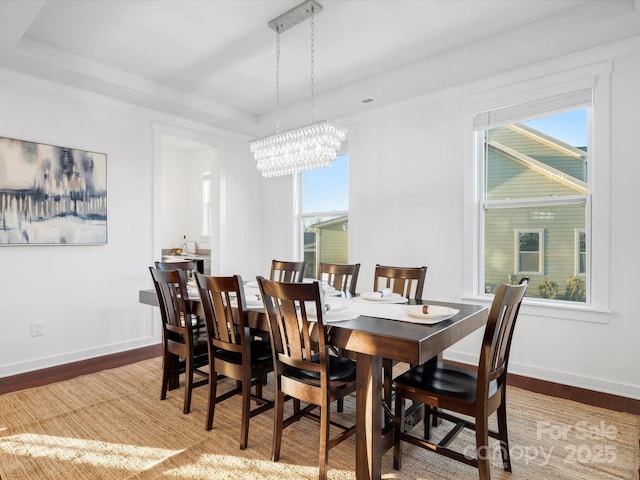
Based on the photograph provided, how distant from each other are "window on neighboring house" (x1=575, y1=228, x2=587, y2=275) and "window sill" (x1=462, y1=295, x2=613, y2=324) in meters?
0.29

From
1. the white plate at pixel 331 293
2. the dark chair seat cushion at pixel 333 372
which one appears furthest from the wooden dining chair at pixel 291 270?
the dark chair seat cushion at pixel 333 372

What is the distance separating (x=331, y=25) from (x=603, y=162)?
7.63 ft

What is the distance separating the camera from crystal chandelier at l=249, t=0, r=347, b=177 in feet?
9.13

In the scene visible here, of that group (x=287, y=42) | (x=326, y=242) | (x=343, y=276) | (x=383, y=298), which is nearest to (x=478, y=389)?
(x=383, y=298)

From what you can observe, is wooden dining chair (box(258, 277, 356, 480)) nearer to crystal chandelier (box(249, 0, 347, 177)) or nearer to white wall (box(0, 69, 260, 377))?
crystal chandelier (box(249, 0, 347, 177))

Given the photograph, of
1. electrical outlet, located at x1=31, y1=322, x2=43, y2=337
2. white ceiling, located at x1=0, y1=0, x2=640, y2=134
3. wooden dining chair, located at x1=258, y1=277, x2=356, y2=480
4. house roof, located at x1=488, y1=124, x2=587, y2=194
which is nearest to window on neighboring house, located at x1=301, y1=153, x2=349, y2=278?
white ceiling, located at x1=0, y1=0, x2=640, y2=134

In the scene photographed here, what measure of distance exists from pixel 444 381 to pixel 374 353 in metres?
0.46

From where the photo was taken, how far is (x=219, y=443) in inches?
88.4

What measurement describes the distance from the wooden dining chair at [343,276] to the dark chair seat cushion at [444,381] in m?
1.20

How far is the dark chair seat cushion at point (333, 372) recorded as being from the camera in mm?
2011

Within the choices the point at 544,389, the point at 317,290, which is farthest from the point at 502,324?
the point at 544,389

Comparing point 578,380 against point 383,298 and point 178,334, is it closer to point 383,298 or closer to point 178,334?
point 383,298

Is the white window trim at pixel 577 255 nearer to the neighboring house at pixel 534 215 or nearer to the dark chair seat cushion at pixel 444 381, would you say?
the neighboring house at pixel 534 215

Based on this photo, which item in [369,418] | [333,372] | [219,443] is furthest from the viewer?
[219,443]
